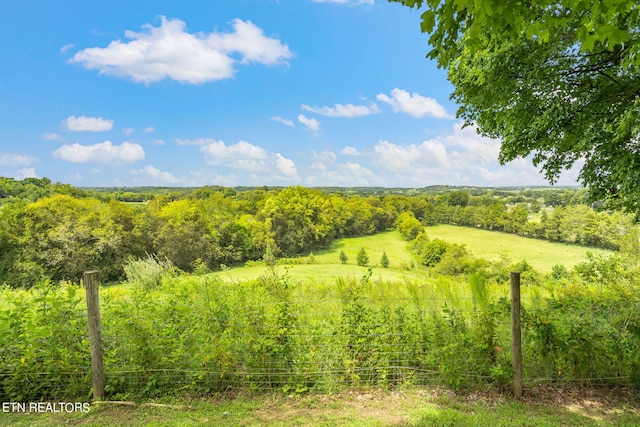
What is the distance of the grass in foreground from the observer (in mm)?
2771

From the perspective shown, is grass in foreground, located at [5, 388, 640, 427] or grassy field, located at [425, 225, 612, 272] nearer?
grass in foreground, located at [5, 388, 640, 427]

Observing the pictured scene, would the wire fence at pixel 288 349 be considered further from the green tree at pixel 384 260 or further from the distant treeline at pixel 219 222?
the green tree at pixel 384 260

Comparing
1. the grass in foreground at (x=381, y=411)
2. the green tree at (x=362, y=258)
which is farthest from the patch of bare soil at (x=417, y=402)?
the green tree at (x=362, y=258)

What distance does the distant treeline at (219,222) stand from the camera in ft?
82.1

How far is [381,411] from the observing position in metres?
2.96

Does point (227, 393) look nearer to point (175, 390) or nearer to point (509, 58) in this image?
point (175, 390)

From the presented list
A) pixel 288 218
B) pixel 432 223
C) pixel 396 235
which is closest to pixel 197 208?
pixel 288 218

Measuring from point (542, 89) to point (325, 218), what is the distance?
1488 inches

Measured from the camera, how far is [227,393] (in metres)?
3.25

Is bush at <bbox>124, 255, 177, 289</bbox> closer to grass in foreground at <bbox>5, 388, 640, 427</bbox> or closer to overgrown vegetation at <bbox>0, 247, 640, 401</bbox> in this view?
overgrown vegetation at <bbox>0, 247, 640, 401</bbox>

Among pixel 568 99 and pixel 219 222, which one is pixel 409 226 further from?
pixel 568 99

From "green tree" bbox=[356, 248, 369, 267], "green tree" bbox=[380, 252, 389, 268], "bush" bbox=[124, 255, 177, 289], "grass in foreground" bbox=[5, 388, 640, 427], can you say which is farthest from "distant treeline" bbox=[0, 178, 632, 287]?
"grass in foreground" bbox=[5, 388, 640, 427]

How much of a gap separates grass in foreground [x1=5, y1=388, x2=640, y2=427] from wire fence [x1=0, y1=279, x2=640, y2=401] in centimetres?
15

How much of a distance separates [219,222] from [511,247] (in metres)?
34.7
